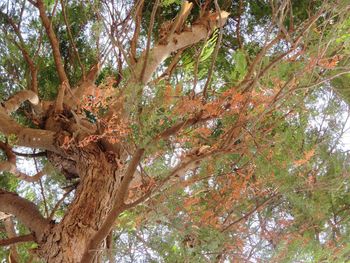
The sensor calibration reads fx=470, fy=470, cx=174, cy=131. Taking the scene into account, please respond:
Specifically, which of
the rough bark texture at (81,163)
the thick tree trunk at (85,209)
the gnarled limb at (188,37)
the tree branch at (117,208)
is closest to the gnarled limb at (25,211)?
the rough bark texture at (81,163)

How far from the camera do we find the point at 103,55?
154 inches

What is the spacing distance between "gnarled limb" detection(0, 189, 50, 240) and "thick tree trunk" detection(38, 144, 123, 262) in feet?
0.42

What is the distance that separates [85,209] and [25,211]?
1.82ft

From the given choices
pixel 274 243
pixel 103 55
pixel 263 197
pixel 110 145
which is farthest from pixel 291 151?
pixel 103 55

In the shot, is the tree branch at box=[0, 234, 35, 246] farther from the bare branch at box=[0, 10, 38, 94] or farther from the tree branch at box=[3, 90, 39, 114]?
the bare branch at box=[0, 10, 38, 94]

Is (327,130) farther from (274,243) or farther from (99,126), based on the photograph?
(99,126)

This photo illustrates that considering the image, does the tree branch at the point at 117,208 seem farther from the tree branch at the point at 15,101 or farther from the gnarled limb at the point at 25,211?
the tree branch at the point at 15,101

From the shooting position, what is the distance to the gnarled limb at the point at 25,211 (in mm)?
2689

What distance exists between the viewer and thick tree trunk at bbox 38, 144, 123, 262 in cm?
240

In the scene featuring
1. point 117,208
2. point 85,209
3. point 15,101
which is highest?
point 15,101

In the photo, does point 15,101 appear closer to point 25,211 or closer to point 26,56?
point 26,56

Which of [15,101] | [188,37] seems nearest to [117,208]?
[15,101]

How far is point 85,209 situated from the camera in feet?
8.31

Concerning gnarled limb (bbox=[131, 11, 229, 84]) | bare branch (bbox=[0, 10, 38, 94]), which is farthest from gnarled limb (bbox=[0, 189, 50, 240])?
gnarled limb (bbox=[131, 11, 229, 84])
